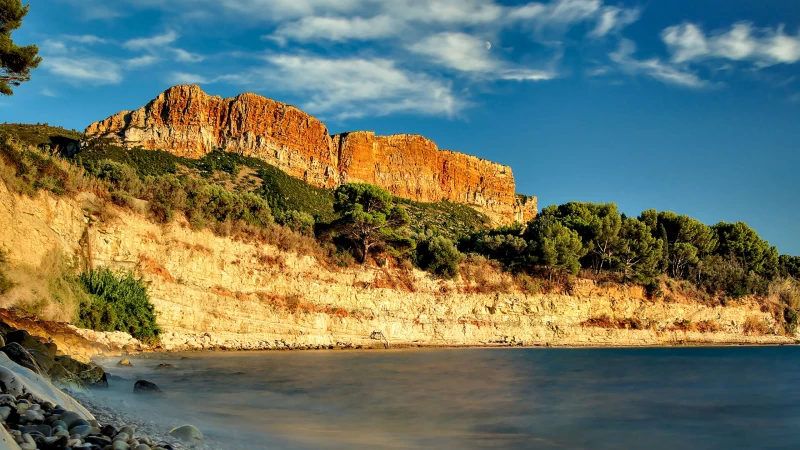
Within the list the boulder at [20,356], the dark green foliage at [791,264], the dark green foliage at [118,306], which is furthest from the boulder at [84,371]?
the dark green foliage at [791,264]

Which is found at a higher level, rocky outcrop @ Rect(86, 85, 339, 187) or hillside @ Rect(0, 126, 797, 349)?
rocky outcrop @ Rect(86, 85, 339, 187)

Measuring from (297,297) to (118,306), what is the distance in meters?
7.97

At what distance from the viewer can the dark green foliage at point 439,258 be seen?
1108 inches

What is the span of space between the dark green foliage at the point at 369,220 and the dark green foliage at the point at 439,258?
52.7 inches

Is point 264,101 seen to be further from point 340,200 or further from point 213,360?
→ point 213,360

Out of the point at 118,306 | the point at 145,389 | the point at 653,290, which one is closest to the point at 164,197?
the point at 118,306

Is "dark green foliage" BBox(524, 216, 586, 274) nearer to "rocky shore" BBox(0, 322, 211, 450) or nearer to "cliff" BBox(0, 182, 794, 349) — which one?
"cliff" BBox(0, 182, 794, 349)

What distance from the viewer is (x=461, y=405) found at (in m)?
10.0

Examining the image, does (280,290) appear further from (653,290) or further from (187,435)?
(653,290)

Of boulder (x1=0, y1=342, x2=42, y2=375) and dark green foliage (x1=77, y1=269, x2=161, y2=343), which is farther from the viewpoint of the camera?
dark green foliage (x1=77, y1=269, x2=161, y2=343)

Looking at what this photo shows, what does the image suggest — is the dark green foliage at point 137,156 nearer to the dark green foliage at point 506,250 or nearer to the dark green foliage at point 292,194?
A: the dark green foliage at point 292,194

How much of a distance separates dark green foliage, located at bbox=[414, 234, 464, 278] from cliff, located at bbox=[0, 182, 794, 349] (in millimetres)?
565

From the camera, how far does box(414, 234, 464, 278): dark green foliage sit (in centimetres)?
2814

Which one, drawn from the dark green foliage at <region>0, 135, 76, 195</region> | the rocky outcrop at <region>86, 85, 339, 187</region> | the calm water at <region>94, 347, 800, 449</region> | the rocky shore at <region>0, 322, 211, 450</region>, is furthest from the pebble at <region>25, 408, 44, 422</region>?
the rocky outcrop at <region>86, 85, 339, 187</region>
